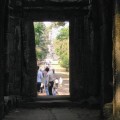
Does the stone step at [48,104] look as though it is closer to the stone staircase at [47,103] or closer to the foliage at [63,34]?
the stone staircase at [47,103]

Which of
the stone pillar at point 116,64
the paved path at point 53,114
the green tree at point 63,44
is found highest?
the green tree at point 63,44

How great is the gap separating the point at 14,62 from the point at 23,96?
1.14m

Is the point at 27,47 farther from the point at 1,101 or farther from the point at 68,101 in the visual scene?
the point at 1,101

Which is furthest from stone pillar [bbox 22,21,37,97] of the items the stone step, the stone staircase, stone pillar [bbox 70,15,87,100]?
stone pillar [bbox 70,15,87,100]

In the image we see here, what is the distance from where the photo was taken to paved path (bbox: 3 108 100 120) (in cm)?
1189

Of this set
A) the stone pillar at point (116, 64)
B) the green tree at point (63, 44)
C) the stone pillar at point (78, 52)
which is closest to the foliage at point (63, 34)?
the green tree at point (63, 44)

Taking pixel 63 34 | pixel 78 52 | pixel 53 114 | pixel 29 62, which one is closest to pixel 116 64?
pixel 53 114

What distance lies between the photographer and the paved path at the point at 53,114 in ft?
39.0

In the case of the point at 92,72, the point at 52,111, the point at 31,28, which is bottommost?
the point at 52,111

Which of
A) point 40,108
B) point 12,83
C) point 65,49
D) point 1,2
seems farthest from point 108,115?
point 65,49

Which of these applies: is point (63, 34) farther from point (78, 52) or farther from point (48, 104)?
point (48, 104)

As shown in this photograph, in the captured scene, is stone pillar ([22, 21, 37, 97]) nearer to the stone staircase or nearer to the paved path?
the stone staircase

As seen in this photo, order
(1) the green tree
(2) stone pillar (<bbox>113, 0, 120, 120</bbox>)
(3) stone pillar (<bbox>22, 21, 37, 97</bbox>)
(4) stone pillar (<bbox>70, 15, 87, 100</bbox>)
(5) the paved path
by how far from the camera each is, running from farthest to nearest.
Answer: (1) the green tree
(4) stone pillar (<bbox>70, 15, 87, 100</bbox>)
(3) stone pillar (<bbox>22, 21, 37, 97</bbox>)
(5) the paved path
(2) stone pillar (<bbox>113, 0, 120, 120</bbox>)

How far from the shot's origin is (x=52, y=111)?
541 inches
